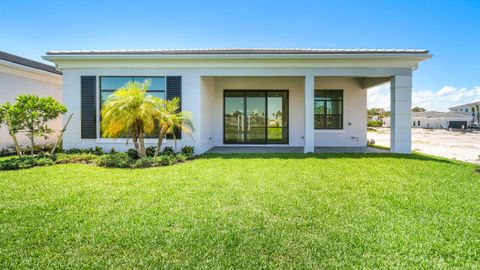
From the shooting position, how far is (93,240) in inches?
125

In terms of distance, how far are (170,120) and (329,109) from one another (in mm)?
8542

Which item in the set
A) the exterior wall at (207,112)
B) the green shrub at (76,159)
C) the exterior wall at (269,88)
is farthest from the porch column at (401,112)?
the green shrub at (76,159)

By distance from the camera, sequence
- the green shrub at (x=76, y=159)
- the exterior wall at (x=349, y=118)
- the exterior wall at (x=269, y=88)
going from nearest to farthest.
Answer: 1. the green shrub at (x=76, y=159)
2. the exterior wall at (x=269, y=88)
3. the exterior wall at (x=349, y=118)

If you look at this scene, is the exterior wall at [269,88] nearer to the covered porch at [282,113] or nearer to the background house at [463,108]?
the covered porch at [282,113]

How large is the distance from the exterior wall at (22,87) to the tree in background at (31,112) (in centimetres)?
329

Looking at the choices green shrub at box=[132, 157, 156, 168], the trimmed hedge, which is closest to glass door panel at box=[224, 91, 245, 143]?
the trimmed hedge

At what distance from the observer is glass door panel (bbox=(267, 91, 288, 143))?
527 inches

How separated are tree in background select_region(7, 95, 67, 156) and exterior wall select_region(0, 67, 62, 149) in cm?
329

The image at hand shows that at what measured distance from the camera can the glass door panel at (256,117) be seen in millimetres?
13406

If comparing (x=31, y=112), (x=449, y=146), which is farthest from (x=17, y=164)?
(x=449, y=146)

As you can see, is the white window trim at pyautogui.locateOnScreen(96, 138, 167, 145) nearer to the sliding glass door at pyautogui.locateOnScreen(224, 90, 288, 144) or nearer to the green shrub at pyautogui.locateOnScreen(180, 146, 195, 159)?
the green shrub at pyautogui.locateOnScreen(180, 146, 195, 159)

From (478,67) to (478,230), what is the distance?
30428 millimetres

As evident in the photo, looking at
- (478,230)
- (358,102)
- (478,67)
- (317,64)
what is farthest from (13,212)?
(478,67)

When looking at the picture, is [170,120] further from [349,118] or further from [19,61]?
[349,118]
